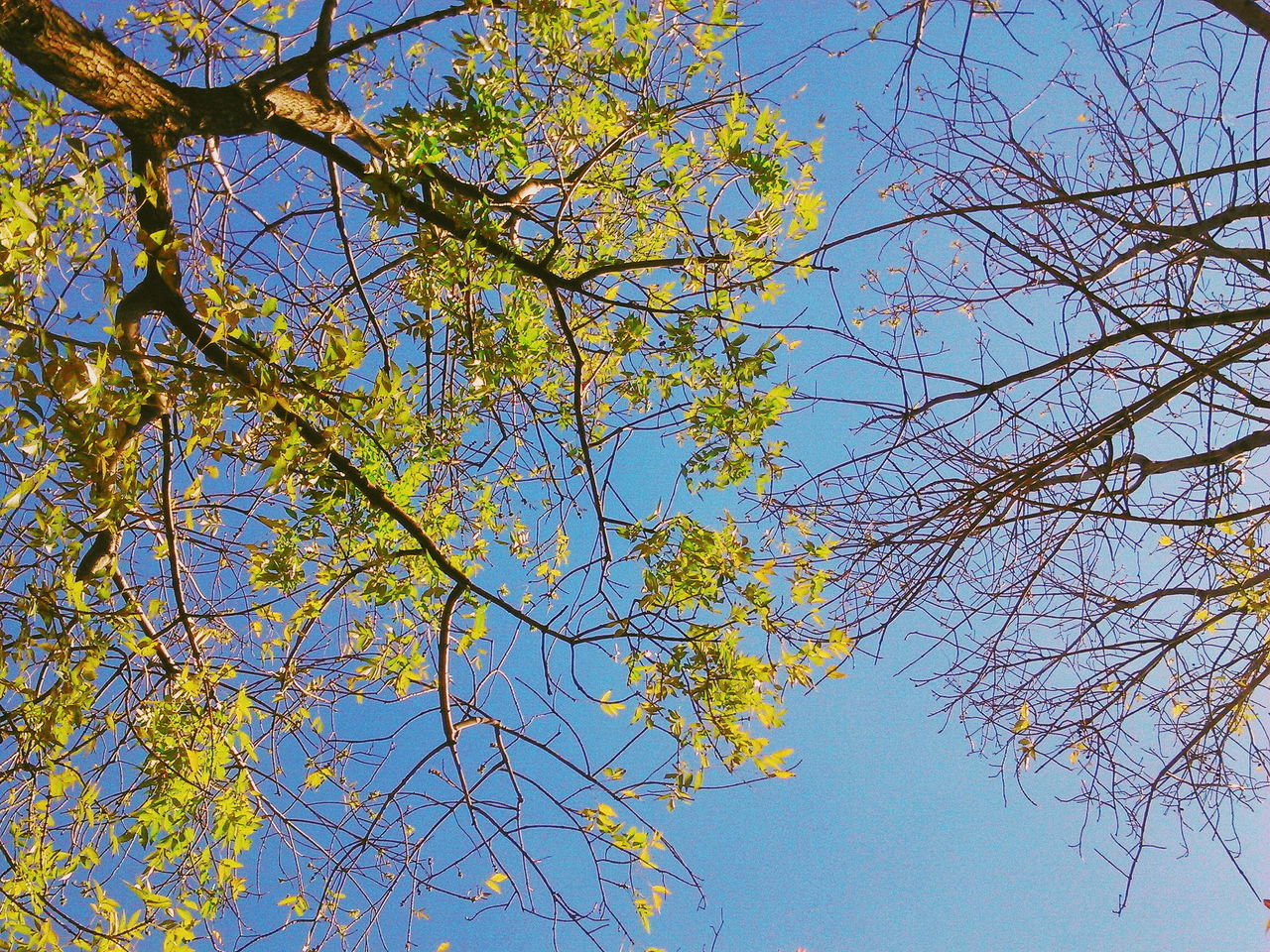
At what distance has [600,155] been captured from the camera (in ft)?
11.8

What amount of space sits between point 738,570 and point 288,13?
352 cm

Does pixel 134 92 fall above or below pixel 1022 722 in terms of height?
above

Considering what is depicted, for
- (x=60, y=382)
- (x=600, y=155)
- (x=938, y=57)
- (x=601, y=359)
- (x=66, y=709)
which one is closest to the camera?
(x=60, y=382)

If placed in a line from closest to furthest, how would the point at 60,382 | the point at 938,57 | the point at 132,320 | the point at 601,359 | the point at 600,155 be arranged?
the point at 60,382 → the point at 938,57 → the point at 132,320 → the point at 600,155 → the point at 601,359

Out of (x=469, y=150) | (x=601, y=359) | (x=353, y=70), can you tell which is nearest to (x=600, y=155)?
(x=469, y=150)

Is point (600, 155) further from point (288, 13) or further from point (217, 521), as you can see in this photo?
point (217, 521)

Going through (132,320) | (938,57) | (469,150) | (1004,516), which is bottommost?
(1004,516)

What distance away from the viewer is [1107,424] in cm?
286

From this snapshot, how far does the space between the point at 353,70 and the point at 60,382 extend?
2.87m

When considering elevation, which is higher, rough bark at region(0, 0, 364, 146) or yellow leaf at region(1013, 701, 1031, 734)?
rough bark at region(0, 0, 364, 146)

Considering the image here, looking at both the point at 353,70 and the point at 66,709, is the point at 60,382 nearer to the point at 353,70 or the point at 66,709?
the point at 66,709

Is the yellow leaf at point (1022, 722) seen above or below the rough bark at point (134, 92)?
below

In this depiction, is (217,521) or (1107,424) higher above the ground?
(217,521)

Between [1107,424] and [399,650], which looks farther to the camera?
[399,650]
